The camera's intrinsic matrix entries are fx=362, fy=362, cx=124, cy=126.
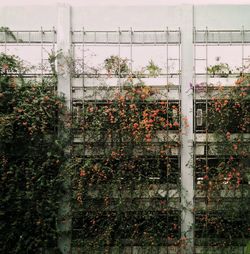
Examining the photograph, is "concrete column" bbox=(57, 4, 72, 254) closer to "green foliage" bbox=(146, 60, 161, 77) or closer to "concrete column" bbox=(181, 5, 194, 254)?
"green foliage" bbox=(146, 60, 161, 77)

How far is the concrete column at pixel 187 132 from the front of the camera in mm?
6410

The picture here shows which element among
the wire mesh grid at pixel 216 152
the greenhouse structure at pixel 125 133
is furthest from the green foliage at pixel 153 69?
the wire mesh grid at pixel 216 152

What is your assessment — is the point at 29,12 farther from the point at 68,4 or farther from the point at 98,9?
A: the point at 98,9

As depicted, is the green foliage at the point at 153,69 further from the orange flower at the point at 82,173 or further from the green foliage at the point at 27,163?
the orange flower at the point at 82,173

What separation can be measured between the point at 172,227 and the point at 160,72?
2.78 metres

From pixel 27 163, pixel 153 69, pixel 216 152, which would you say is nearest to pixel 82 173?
pixel 27 163

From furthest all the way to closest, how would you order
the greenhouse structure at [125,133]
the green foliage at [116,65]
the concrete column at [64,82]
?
1. the green foliage at [116,65]
2. the concrete column at [64,82]
3. the greenhouse structure at [125,133]

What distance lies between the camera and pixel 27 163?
6.34 m

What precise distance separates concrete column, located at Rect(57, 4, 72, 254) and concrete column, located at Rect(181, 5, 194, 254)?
6.63 feet

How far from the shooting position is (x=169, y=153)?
641 cm

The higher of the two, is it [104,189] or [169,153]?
[169,153]

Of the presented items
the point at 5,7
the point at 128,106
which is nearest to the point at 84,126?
the point at 128,106

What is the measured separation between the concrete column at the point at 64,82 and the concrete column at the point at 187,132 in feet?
6.63

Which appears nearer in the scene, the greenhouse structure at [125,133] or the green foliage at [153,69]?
the greenhouse structure at [125,133]
